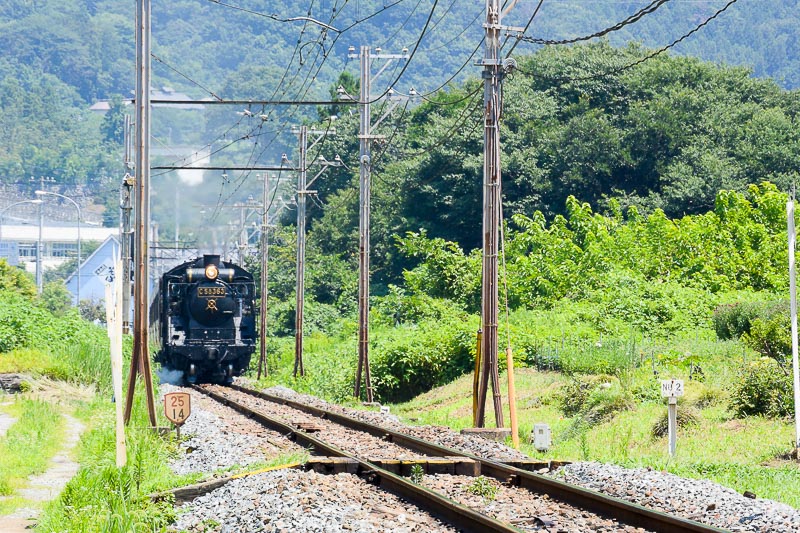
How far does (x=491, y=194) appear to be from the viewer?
21.5m

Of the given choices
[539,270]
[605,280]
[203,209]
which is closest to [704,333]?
[605,280]

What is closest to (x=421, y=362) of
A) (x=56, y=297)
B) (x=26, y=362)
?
(x=26, y=362)

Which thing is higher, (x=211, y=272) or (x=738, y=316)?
(x=211, y=272)

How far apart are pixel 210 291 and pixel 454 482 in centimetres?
2256

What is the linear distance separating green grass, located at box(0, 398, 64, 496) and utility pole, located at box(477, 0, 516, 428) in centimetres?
802

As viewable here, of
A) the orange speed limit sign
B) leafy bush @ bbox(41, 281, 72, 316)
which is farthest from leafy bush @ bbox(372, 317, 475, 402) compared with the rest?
leafy bush @ bbox(41, 281, 72, 316)

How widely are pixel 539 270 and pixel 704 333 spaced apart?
13.3 m

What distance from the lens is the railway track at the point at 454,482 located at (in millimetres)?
10203

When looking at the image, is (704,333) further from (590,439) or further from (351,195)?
(351,195)

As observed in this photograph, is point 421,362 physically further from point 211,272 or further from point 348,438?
point 348,438

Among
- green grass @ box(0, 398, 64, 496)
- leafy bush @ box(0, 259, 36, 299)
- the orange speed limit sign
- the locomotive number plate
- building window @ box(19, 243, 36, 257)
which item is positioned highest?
building window @ box(19, 243, 36, 257)

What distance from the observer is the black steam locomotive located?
35.0m

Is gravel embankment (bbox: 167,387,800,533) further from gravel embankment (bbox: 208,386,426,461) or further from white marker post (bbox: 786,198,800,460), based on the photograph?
white marker post (bbox: 786,198,800,460)

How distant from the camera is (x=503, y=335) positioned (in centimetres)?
3362
